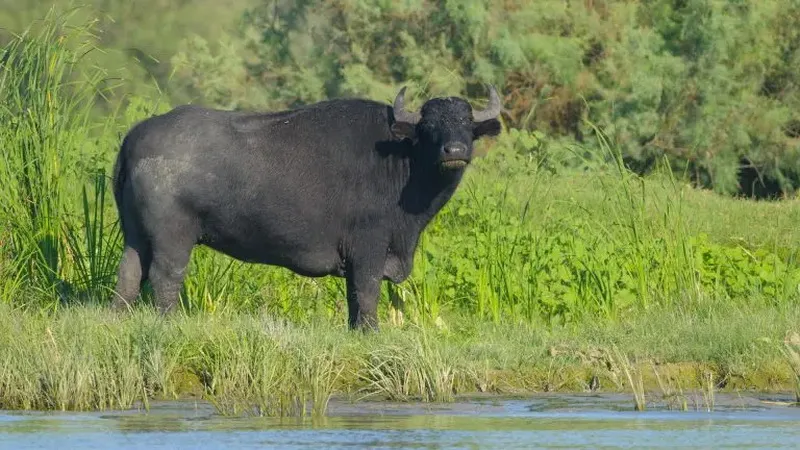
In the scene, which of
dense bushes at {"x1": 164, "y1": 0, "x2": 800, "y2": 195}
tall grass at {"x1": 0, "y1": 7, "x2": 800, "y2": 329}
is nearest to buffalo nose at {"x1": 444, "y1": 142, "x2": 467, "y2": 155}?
tall grass at {"x1": 0, "y1": 7, "x2": 800, "y2": 329}

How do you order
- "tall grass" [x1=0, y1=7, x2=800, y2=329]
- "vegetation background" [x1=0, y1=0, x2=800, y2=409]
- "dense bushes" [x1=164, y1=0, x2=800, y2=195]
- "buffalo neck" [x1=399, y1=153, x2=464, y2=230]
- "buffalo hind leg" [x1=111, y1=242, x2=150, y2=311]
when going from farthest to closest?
1. "dense bushes" [x1=164, y1=0, x2=800, y2=195]
2. "tall grass" [x1=0, y1=7, x2=800, y2=329]
3. "buffalo neck" [x1=399, y1=153, x2=464, y2=230]
4. "buffalo hind leg" [x1=111, y1=242, x2=150, y2=311]
5. "vegetation background" [x1=0, y1=0, x2=800, y2=409]

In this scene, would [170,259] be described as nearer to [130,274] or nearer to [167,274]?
[167,274]

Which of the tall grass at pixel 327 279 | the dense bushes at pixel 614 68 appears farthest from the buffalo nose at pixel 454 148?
the dense bushes at pixel 614 68

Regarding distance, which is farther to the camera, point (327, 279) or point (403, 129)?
point (327, 279)

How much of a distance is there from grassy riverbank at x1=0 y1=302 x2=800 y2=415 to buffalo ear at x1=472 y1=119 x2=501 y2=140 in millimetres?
1567

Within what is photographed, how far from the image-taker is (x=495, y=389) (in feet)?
34.1

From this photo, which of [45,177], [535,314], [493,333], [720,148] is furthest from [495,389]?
[720,148]

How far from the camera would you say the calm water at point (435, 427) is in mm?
8391

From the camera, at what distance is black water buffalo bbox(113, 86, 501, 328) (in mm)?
11508

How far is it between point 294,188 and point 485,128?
1.46 metres

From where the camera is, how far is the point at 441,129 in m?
11.8

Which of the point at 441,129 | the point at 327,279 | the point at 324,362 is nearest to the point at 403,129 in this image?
the point at 441,129

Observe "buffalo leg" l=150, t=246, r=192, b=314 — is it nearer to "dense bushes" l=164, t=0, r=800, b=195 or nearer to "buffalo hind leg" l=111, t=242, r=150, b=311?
"buffalo hind leg" l=111, t=242, r=150, b=311

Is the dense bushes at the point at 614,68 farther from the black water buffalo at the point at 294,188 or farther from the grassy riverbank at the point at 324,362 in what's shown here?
the grassy riverbank at the point at 324,362
